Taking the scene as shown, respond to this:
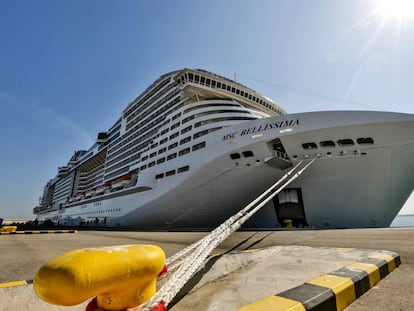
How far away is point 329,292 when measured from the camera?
5.95ft

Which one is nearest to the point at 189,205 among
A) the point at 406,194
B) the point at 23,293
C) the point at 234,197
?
the point at 234,197

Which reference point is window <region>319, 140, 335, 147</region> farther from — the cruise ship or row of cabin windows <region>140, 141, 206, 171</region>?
row of cabin windows <region>140, 141, 206, 171</region>

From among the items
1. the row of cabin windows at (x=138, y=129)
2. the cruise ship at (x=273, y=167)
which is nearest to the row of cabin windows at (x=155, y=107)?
the row of cabin windows at (x=138, y=129)

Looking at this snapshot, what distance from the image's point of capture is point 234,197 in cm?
1371

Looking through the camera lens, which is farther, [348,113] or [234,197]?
[234,197]

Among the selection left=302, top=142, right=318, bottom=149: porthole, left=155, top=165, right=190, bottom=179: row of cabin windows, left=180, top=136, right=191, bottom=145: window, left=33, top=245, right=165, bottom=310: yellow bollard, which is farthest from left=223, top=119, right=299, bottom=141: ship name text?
left=33, top=245, right=165, bottom=310: yellow bollard

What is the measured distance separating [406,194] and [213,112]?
1266cm

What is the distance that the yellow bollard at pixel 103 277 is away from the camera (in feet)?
3.63

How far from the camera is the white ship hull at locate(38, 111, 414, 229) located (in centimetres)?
1085

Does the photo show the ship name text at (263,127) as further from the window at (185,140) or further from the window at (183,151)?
the window at (185,140)

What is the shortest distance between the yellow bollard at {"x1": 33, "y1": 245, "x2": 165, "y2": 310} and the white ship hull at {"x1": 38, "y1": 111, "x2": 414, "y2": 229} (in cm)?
1100

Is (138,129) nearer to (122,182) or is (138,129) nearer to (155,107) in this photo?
(155,107)

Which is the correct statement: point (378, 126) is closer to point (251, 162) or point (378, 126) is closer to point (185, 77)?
point (251, 162)

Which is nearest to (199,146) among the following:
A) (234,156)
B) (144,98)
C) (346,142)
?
(234,156)
